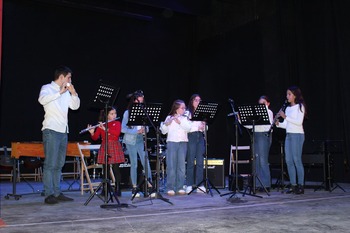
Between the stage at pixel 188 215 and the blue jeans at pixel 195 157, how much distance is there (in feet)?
4.03

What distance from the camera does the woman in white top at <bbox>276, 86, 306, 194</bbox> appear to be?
7.59 meters

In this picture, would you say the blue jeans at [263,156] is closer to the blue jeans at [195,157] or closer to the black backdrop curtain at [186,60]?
the black backdrop curtain at [186,60]

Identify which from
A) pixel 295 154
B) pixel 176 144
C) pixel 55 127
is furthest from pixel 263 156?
pixel 55 127

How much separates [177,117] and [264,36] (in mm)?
5806

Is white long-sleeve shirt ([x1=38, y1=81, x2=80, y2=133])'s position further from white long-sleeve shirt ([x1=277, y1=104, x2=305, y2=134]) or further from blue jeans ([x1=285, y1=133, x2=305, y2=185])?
blue jeans ([x1=285, y1=133, x2=305, y2=185])

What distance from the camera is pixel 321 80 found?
10.6 meters

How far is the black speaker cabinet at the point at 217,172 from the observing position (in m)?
8.74

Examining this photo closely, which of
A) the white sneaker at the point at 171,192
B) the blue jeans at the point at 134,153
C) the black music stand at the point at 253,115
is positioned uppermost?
the black music stand at the point at 253,115

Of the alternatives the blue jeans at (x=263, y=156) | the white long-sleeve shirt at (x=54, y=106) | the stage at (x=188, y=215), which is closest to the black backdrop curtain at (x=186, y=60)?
the blue jeans at (x=263, y=156)

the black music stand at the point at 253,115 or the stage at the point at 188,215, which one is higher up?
the black music stand at the point at 253,115

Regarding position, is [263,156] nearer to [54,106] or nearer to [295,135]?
[295,135]

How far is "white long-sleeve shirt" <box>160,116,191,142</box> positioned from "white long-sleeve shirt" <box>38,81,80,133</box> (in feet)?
6.10

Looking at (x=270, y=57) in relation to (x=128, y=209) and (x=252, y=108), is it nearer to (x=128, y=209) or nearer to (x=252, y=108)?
(x=252, y=108)

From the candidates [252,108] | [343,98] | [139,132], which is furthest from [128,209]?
[343,98]
